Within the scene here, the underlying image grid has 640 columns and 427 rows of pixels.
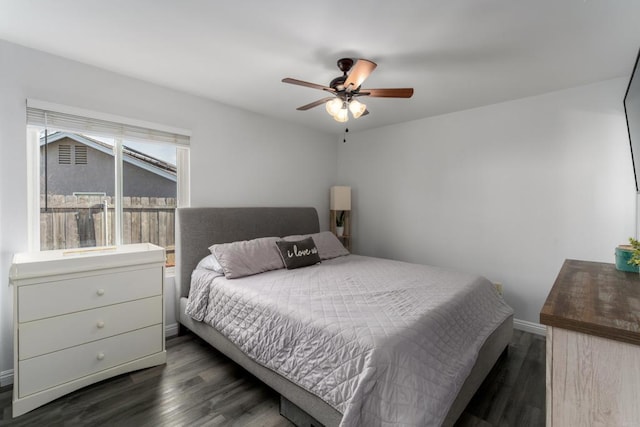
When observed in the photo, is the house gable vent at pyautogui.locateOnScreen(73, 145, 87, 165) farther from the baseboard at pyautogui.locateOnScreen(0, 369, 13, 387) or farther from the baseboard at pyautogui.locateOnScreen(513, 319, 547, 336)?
the baseboard at pyautogui.locateOnScreen(513, 319, 547, 336)

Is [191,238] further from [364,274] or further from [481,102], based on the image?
[481,102]

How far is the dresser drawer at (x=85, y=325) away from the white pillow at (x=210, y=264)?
463mm

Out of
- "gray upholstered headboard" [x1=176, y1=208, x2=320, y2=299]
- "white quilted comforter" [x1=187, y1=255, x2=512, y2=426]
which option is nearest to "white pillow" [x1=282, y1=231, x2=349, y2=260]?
"gray upholstered headboard" [x1=176, y1=208, x2=320, y2=299]

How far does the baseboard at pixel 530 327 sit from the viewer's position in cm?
288

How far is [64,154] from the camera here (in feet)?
7.76

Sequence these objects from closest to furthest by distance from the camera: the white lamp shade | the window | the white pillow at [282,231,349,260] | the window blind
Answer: the window blind, the window, the white pillow at [282,231,349,260], the white lamp shade

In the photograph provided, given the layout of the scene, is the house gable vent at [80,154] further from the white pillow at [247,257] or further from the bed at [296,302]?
the white pillow at [247,257]

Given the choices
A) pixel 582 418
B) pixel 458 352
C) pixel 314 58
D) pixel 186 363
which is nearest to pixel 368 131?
pixel 314 58

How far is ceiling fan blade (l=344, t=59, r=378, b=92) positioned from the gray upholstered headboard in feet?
5.86

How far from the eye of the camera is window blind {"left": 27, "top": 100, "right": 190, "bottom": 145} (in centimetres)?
215

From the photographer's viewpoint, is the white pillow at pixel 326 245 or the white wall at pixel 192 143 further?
the white pillow at pixel 326 245

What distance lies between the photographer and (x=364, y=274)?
260cm

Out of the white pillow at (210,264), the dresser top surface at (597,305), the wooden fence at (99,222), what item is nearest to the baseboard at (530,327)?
the dresser top surface at (597,305)

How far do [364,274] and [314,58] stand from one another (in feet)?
5.90
